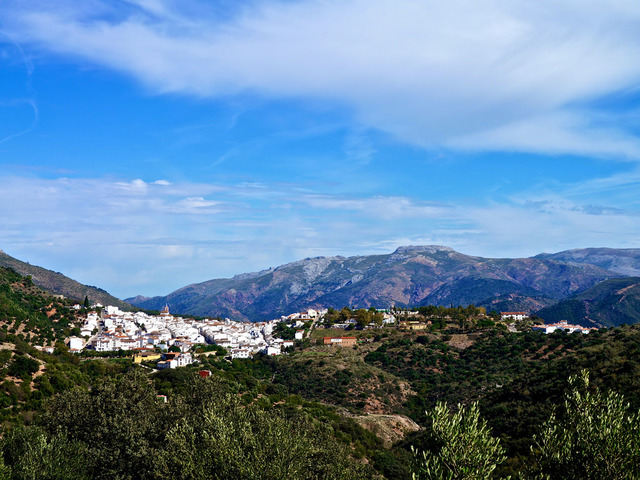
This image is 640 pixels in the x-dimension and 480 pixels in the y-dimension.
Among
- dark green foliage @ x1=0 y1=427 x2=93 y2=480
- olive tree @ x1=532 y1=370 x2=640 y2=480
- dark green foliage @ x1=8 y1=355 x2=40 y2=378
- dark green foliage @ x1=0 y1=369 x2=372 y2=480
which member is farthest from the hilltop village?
olive tree @ x1=532 y1=370 x2=640 y2=480

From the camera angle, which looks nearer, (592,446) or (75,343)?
(592,446)

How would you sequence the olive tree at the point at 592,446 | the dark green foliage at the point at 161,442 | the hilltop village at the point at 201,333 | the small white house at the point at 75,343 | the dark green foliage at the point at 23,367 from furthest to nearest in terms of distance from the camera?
1. the hilltop village at the point at 201,333
2. the small white house at the point at 75,343
3. the dark green foliage at the point at 23,367
4. the dark green foliage at the point at 161,442
5. the olive tree at the point at 592,446

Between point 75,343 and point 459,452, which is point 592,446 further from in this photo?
point 75,343

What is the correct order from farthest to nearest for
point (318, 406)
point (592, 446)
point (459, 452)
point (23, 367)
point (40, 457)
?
point (318, 406)
point (23, 367)
point (40, 457)
point (592, 446)
point (459, 452)

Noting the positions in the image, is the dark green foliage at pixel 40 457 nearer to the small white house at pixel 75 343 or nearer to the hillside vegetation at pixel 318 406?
the hillside vegetation at pixel 318 406

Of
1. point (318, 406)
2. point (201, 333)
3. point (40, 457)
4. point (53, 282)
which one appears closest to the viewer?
point (40, 457)

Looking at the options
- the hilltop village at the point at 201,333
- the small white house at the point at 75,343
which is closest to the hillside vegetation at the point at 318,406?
the small white house at the point at 75,343

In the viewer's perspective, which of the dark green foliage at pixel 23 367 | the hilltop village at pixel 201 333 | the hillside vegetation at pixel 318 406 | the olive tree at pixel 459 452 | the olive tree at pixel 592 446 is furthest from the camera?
the hilltop village at pixel 201 333

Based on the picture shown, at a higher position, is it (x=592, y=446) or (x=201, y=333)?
(x=592, y=446)

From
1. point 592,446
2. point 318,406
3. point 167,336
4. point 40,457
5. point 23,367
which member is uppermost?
point 592,446

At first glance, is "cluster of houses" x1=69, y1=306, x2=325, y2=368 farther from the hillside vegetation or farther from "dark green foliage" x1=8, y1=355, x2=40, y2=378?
"dark green foliage" x1=8, y1=355, x2=40, y2=378

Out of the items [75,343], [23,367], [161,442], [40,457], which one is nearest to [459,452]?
[161,442]

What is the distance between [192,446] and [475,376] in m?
61.6

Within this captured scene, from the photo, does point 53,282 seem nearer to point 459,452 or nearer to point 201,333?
point 201,333
